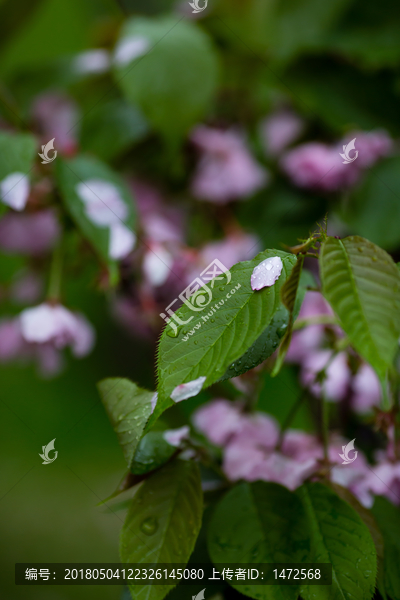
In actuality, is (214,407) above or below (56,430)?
above

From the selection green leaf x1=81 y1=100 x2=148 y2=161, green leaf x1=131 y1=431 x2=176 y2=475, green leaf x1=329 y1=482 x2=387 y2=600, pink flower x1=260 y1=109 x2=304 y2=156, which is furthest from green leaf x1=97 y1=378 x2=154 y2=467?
pink flower x1=260 y1=109 x2=304 y2=156

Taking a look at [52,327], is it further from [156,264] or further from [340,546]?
[340,546]

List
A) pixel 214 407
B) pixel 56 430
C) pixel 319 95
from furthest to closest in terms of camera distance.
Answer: pixel 56 430, pixel 319 95, pixel 214 407

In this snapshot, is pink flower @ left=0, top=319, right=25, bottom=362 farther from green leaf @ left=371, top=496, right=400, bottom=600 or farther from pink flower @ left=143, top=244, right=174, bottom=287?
green leaf @ left=371, top=496, right=400, bottom=600

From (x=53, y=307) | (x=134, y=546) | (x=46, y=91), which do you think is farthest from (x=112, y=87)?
(x=134, y=546)

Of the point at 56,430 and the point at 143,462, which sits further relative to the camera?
the point at 56,430

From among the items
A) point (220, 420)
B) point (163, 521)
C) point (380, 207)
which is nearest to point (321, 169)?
point (380, 207)

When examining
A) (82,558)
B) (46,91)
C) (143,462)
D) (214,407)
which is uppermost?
(46,91)

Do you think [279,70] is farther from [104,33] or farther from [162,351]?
[162,351]
